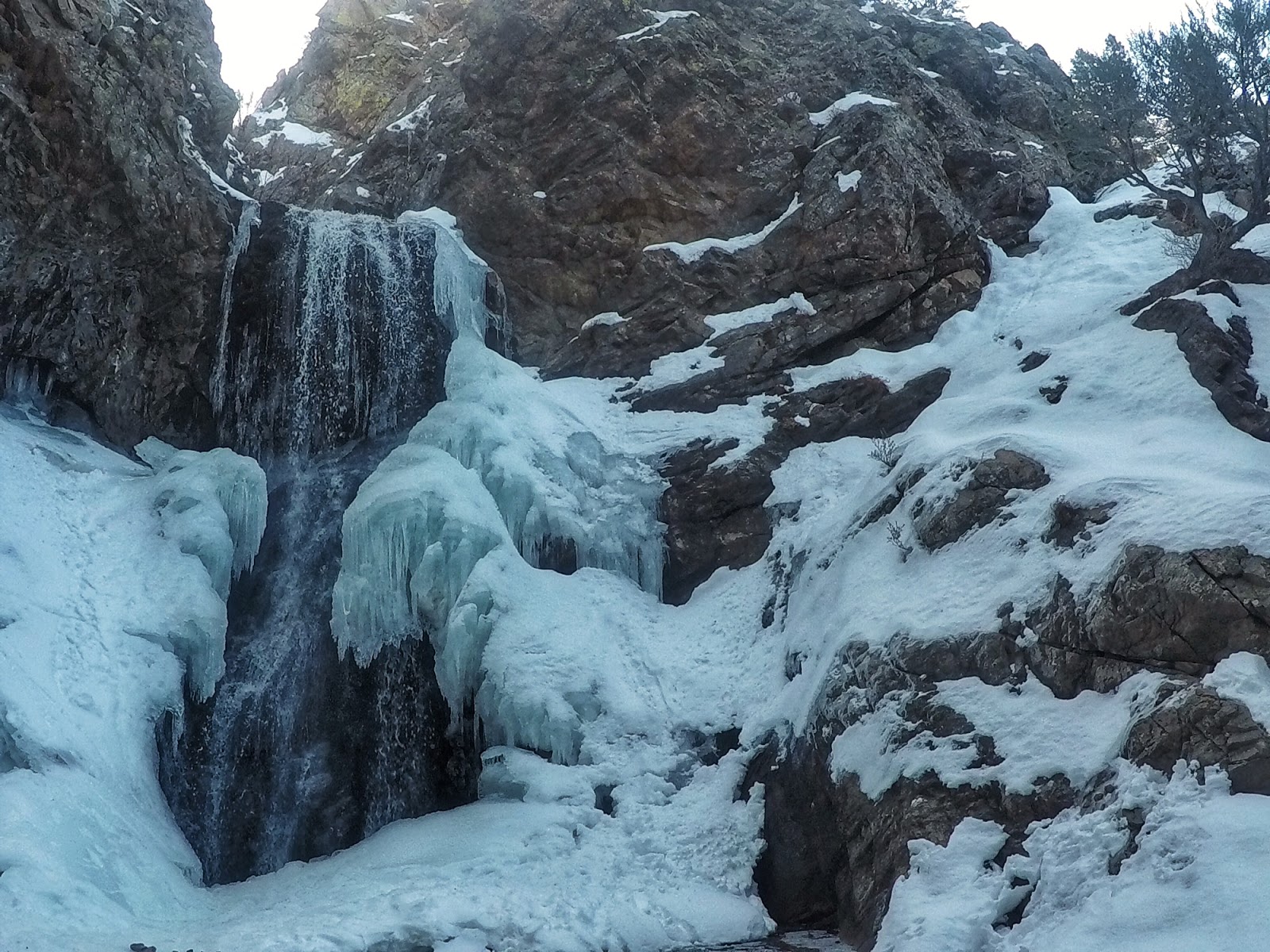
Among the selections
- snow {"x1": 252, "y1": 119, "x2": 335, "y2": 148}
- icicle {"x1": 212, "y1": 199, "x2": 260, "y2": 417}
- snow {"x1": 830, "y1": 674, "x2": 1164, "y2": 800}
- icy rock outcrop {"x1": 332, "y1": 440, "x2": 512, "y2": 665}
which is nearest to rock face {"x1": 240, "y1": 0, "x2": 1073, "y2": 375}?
snow {"x1": 252, "y1": 119, "x2": 335, "y2": 148}

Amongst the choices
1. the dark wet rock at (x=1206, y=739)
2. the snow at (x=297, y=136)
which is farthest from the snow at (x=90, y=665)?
the snow at (x=297, y=136)

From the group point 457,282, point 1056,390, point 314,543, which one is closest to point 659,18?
point 457,282

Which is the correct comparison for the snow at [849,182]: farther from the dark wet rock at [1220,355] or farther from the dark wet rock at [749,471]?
the dark wet rock at [1220,355]

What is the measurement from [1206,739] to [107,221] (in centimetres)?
1635

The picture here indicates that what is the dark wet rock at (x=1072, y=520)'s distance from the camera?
9164mm

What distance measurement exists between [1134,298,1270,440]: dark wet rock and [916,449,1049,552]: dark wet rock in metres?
2.38

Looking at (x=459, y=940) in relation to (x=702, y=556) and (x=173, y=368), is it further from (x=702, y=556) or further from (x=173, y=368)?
(x=173, y=368)

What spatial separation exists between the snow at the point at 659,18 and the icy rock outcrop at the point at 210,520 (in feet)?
42.6

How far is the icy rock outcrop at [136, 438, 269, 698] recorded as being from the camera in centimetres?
1212

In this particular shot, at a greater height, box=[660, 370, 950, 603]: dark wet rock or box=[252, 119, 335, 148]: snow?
box=[252, 119, 335, 148]: snow

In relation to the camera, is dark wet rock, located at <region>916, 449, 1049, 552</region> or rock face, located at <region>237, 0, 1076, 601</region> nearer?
dark wet rock, located at <region>916, 449, 1049, 552</region>

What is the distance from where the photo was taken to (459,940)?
8.30m

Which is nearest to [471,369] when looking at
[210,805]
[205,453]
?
[205,453]

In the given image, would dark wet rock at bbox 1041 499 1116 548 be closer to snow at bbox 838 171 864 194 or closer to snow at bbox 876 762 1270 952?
snow at bbox 876 762 1270 952
